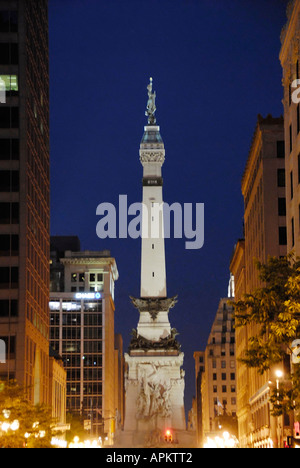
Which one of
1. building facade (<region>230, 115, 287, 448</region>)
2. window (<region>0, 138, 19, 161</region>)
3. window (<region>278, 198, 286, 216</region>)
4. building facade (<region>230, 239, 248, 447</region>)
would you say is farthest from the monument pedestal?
window (<region>278, 198, 286, 216</region>)

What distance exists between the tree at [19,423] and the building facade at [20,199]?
21.9 metres

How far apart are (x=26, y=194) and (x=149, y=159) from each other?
240ft

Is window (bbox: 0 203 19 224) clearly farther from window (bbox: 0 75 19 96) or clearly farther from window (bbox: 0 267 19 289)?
window (bbox: 0 75 19 96)

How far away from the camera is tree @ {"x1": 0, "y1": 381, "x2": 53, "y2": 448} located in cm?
6431

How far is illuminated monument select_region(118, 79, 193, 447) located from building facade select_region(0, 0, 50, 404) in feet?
133

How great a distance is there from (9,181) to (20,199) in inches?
93.5

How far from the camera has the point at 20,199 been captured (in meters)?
105

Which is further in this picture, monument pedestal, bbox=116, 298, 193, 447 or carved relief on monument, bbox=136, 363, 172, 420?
carved relief on monument, bbox=136, 363, 172, 420

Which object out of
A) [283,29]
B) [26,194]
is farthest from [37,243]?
[283,29]

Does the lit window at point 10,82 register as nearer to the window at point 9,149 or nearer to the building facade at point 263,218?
the window at point 9,149

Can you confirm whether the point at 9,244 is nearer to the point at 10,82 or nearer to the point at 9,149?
the point at 9,149

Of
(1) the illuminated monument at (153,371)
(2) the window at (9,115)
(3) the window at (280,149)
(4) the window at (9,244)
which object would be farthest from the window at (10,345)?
(1) the illuminated monument at (153,371)

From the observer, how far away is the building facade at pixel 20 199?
102 m

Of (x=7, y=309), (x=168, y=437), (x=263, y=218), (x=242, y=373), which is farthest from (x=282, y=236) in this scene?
(x=168, y=437)
